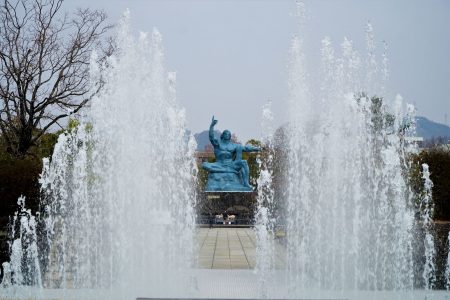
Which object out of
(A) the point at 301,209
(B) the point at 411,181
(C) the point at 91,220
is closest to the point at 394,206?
(A) the point at 301,209

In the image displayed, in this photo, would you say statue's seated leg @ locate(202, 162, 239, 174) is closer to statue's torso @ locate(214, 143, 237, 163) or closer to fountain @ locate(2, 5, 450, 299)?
statue's torso @ locate(214, 143, 237, 163)

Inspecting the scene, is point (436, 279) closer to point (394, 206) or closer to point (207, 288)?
point (394, 206)

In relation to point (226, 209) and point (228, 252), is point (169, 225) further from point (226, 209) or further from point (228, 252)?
point (226, 209)

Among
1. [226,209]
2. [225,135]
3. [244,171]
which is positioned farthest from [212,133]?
[226,209]

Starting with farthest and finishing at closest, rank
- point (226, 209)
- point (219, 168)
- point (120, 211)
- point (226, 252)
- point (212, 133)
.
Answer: point (226, 209) → point (219, 168) → point (212, 133) → point (226, 252) → point (120, 211)

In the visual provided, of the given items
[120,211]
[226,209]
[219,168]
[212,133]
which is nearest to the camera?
[120,211]

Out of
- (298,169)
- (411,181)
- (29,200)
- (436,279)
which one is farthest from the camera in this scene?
(411,181)

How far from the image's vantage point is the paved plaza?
12.3 metres

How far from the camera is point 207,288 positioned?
30.9ft

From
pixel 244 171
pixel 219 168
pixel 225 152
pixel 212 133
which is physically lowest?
pixel 244 171

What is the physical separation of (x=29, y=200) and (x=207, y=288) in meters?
6.90

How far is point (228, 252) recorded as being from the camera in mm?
14523

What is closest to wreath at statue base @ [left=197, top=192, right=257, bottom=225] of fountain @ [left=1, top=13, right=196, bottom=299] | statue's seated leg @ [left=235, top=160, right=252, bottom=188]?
statue's seated leg @ [left=235, top=160, right=252, bottom=188]

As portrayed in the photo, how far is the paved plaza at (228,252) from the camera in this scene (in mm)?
12304
